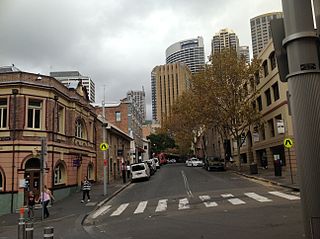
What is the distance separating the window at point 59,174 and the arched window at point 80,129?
12.6ft

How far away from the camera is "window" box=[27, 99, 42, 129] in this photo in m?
23.4

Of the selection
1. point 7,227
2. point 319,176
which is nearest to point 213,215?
point 7,227

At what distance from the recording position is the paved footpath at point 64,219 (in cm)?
1325

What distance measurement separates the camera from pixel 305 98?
12.0 ft

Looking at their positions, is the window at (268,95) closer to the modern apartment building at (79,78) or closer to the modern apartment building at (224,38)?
the modern apartment building at (79,78)

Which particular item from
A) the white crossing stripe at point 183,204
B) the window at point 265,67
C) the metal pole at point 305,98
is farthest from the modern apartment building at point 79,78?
the metal pole at point 305,98

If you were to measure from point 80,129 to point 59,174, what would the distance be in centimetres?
555

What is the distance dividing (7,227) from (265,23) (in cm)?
6434

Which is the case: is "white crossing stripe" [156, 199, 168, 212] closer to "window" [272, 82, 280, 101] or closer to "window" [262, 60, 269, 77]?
"window" [272, 82, 280, 101]

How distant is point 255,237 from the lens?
924cm

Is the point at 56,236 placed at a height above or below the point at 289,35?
below

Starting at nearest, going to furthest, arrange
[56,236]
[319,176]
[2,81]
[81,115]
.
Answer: [319,176]
[56,236]
[2,81]
[81,115]

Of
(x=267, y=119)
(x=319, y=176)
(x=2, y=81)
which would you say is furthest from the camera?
(x=267, y=119)

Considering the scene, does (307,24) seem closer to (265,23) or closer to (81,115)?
(81,115)
